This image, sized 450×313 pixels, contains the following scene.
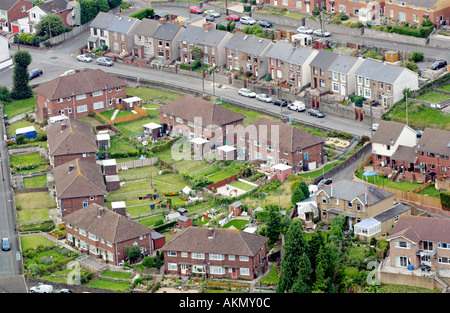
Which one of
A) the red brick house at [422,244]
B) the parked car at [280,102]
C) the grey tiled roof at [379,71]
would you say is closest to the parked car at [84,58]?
the parked car at [280,102]

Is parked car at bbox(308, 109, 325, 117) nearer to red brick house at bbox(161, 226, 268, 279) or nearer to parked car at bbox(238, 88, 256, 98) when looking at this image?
parked car at bbox(238, 88, 256, 98)

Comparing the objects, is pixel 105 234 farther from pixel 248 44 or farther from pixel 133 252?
pixel 248 44

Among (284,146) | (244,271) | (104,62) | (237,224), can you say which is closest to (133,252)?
(244,271)

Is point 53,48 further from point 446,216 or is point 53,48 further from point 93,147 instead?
point 446,216

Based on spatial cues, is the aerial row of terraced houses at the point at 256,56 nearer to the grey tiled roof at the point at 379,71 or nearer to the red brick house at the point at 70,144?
the grey tiled roof at the point at 379,71

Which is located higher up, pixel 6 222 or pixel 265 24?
pixel 265 24

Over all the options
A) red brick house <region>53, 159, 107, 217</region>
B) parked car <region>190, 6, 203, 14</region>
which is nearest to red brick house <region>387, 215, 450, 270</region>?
red brick house <region>53, 159, 107, 217</region>
